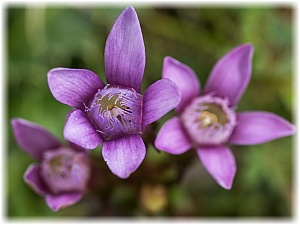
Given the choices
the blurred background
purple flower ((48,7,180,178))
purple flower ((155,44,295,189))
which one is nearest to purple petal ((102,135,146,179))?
purple flower ((48,7,180,178))

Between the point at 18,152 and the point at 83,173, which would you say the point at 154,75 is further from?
the point at 83,173

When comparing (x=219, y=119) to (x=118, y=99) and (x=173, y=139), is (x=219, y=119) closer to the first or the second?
(x=173, y=139)

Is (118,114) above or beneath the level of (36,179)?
above

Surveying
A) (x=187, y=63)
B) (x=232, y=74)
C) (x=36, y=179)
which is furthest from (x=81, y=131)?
(x=187, y=63)

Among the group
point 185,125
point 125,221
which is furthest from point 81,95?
point 125,221

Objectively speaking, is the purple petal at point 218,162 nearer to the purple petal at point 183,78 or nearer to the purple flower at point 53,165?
the purple petal at point 183,78

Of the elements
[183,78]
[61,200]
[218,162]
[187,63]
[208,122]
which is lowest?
[61,200]

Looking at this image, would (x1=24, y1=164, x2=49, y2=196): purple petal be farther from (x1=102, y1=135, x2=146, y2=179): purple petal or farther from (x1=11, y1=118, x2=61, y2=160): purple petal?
(x1=102, y1=135, x2=146, y2=179): purple petal
